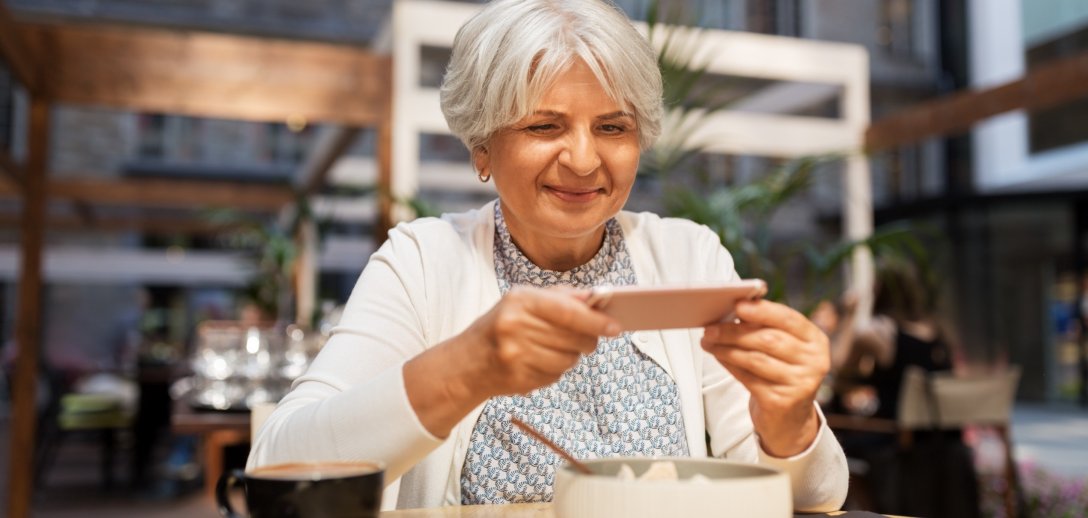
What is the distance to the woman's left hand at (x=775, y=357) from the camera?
829 millimetres

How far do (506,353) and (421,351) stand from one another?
418 millimetres

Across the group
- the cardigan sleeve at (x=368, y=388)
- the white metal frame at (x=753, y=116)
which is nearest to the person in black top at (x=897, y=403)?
the white metal frame at (x=753, y=116)

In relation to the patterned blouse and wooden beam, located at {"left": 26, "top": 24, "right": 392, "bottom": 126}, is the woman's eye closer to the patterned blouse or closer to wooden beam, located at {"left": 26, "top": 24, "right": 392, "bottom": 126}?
the patterned blouse

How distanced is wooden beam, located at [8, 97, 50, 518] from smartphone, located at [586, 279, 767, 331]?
4.81m

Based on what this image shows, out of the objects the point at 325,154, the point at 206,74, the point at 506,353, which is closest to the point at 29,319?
the point at 206,74

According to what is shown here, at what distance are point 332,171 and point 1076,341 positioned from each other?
9.75m

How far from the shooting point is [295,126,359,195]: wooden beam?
654 centimetres

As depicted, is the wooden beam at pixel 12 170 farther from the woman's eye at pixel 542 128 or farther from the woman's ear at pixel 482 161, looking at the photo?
the woman's eye at pixel 542 128

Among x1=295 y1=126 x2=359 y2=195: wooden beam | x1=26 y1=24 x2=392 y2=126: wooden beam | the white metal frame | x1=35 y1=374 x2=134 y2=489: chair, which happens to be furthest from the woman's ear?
x1=35 y1=374 x2=134 y2=489: chair

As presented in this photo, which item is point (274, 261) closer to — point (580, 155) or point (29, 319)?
point (29, 319)

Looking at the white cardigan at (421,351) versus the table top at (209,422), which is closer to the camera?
the white cardigan at (421,351)

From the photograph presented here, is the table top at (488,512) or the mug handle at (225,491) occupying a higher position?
the mug handle at (225,491)

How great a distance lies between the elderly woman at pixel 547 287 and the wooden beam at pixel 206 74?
4057 millimetres

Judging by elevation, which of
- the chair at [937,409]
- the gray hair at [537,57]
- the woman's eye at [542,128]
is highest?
the gray hair at [537,57]
